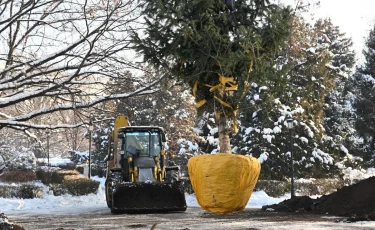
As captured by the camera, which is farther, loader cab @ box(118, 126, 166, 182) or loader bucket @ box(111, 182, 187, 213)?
loader cab @ box(118, 126, 166, 182)

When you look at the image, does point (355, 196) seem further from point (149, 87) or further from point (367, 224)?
point (149, 87)

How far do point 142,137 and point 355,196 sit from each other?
7566 millimetres

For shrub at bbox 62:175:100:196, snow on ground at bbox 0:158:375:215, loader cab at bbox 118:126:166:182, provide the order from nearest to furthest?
1. loader cab at bbox 118:126:166:182
2. snow on ground at bbox 0:158:375:215
3. shrub at bbox 62:175:100:196

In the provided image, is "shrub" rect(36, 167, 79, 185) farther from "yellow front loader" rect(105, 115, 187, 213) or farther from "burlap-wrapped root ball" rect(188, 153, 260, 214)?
"burlap-wrapped root ball" rect(188, 153, 260, 214)

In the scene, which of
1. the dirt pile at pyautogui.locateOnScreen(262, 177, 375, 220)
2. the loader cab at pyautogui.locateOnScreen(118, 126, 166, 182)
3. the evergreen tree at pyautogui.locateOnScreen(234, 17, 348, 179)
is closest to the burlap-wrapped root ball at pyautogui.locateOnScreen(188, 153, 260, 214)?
the dirt pile at pyautogui.locateOnScreen(262, 177, 375, 220)

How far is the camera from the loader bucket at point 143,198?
48.5ft

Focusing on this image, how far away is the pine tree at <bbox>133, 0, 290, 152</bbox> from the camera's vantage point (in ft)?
32.1

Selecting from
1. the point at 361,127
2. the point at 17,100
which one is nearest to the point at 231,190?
the point at 17,100

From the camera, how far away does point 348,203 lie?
12.3m

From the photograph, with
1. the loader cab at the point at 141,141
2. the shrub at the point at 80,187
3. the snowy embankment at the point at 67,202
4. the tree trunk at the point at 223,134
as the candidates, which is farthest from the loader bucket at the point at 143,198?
the shrub at the point at 80,187

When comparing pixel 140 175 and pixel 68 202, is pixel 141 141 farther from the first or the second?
pixel 68 202

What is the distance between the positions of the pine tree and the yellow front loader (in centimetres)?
482

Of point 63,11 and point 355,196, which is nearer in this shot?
point 63,11

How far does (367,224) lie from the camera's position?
29.5ft
